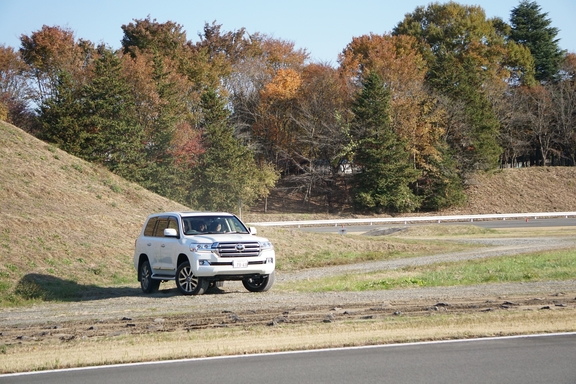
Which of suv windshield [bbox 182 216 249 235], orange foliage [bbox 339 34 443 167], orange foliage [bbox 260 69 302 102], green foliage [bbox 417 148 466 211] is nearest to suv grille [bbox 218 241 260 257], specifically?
suv windshield [bbox 182 216 249 235]

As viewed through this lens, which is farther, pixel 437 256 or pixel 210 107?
pixel 210 107

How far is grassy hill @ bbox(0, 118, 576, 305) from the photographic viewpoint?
68.5 ft

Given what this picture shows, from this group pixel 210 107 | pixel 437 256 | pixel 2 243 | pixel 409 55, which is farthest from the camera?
pixel 409 55

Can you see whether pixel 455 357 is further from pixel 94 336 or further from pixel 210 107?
pixel 210 107

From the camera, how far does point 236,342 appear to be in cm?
1061

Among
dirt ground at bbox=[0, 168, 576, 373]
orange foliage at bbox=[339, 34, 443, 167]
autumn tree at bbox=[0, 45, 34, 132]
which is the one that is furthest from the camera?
orange foliage at bbox=[339, 34, 443, 167]

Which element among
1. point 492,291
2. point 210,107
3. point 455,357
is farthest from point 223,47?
point 455,357

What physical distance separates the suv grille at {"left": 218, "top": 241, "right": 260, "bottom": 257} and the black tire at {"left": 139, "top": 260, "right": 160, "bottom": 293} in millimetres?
2936

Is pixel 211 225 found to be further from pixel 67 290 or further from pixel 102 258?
pixel 102 258

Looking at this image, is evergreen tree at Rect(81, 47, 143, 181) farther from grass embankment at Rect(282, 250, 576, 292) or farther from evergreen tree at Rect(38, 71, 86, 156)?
grass embankment at Rect(282, 250, 576, 292)

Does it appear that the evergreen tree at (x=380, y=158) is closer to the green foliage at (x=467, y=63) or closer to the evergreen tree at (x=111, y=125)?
the green foliage at (x=467, y=63)

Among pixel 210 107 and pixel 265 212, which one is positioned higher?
pixel 210 107

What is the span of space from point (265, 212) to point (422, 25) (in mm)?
39513

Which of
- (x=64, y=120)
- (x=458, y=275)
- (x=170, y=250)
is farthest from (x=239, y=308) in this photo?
(x=64, y=120)
